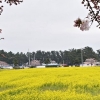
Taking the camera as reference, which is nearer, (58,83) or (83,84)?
(83,84)

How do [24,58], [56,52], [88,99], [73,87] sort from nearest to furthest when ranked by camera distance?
[88,99] → [73,87] → [24,58] → [56,52]

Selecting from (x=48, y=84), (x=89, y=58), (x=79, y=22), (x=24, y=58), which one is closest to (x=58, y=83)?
(x=48, y=84)

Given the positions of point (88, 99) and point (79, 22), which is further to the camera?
point (88, 99)

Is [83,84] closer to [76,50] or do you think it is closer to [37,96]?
[37,96]

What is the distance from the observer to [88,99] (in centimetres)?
842

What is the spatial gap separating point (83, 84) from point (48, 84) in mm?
1637

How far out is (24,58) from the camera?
8038cm

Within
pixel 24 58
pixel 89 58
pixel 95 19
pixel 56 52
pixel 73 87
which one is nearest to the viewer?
pixel 95 19

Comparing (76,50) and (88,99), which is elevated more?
(76,50)

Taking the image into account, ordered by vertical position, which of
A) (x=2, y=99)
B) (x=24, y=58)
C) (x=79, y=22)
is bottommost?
(x=2, y=99)

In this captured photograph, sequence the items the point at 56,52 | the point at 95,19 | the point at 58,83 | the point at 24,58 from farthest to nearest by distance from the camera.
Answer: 1. the point at 56,52
2. the point at 24,58
3. the point at 58,83
4. the point at 95,19

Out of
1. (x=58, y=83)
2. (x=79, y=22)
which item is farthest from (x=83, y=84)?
(x=79, y=22)

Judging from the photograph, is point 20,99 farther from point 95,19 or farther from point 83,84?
point 95,19

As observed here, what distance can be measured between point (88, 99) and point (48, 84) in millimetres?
4483
